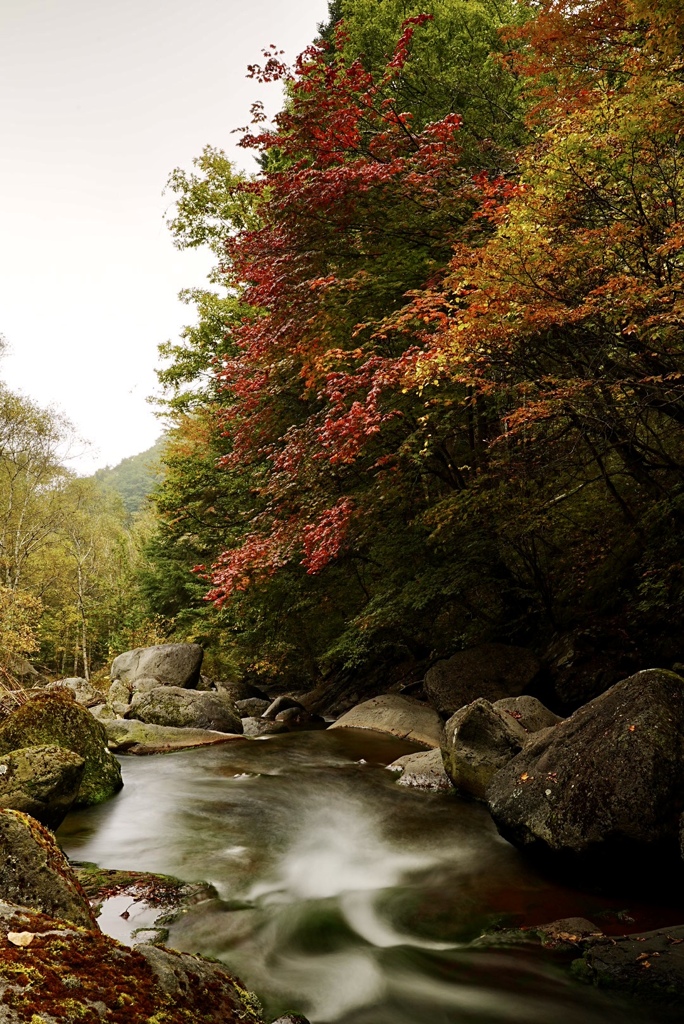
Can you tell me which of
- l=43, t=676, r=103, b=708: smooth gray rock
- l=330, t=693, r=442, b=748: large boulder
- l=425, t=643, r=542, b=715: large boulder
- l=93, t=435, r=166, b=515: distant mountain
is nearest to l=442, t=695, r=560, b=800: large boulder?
l=330, t=693, r=442, b=748: large boulder

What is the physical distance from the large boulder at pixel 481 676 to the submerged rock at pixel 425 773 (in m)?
2.21

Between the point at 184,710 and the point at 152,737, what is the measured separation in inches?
56.8

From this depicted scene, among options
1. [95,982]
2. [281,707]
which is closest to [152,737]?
[281,707]

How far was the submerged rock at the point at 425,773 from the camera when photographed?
7.88m

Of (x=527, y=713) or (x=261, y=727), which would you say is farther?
(x=261, y=727)

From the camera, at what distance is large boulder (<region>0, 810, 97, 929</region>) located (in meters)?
2.96

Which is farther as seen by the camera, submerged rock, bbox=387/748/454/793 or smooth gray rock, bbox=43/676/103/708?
smooth gray rock, bbox=43/676/103/708

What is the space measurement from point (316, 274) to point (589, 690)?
811 cm

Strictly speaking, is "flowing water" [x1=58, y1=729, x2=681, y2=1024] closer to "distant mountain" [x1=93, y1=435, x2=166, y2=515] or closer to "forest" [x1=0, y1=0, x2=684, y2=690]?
"forest" [x1=0, y1=0, x2=684, y2=690]

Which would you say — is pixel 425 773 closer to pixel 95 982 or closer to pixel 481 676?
pixel 481 676

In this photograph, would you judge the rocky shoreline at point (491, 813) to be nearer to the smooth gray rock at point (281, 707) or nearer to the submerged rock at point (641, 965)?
the submerged rock at point (641, 965)

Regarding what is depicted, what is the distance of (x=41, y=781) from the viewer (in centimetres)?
608

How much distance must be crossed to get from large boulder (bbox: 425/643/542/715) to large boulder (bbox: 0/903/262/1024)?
30.3ft

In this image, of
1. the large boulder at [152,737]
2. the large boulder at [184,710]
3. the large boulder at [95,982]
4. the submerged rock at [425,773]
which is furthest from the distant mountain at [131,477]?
the large boulder at [95,982]
